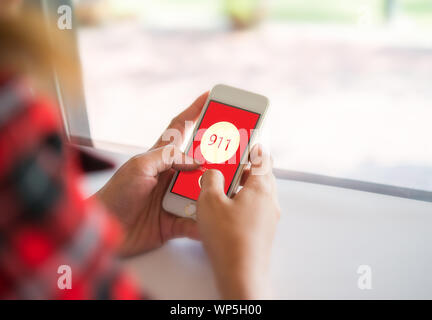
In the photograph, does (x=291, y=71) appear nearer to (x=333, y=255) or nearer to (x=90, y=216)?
(x=333, y=255)

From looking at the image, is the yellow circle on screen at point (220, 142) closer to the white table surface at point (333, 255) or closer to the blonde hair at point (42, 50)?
the white table surface at point (333, 255)

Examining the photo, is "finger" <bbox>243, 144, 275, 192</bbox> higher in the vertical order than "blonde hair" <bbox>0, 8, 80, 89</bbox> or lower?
lower

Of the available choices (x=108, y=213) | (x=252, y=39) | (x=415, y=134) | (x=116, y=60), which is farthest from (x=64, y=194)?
(x=252, y=39)

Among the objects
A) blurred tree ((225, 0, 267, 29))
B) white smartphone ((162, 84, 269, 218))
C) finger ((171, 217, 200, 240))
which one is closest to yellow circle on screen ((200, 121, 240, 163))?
white smartphone ((162, 84, 269, 218))

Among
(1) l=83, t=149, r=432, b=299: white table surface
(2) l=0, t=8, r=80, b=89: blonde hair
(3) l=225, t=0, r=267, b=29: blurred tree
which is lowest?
(1) l=83, t=149, r=432, b=299: white table surface

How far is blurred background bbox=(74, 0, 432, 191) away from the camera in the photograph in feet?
3.32

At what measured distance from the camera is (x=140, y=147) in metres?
0.86

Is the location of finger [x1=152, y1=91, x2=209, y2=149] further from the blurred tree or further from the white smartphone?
the blurred tree

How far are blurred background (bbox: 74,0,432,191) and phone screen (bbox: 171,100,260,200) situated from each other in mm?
210

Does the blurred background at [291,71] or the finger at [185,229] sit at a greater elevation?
the blurred background at [291,71]

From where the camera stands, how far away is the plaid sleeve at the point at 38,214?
33 centimetres

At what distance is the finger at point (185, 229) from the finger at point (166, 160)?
0.28 ft

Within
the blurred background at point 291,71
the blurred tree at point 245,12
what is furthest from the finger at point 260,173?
the blurred tree at point 245,12
